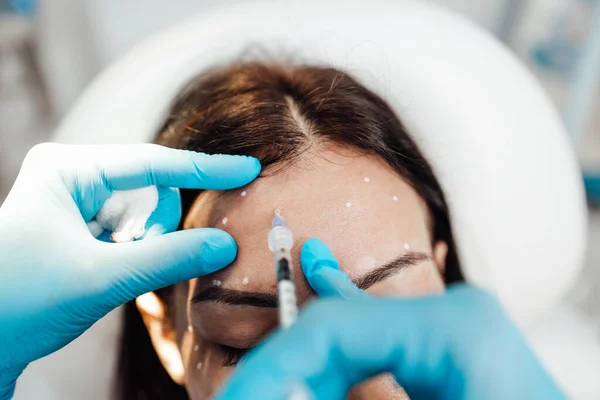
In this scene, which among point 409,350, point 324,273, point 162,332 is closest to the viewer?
point 409,350

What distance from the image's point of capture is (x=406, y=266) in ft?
2.35

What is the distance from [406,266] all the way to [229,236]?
0.83 ft

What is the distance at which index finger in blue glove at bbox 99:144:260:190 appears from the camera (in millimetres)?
709

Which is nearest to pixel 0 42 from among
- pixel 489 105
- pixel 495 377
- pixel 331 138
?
pixel 331 138

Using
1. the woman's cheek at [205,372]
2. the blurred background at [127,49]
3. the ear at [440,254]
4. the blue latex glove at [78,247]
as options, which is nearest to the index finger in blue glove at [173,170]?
the blue latex glove at [78,247]

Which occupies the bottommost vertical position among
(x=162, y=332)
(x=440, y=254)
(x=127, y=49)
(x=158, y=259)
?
(x=162, y=332)

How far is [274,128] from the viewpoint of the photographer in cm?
78

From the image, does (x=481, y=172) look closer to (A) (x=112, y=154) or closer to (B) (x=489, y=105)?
(B) (x=489, y=105)

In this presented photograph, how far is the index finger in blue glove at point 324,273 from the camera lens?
0.58 metres

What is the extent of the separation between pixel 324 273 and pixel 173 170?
27 cm

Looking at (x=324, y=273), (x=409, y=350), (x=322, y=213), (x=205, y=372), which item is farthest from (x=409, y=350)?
(x=205, y=372)

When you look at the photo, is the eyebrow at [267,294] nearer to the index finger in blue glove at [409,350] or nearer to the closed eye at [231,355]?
the closed eye at [231,355]

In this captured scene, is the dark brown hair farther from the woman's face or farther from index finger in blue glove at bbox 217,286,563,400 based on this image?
index finger in blue glove at bbox 217,286,563,400

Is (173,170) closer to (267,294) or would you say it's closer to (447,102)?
(267,294)
